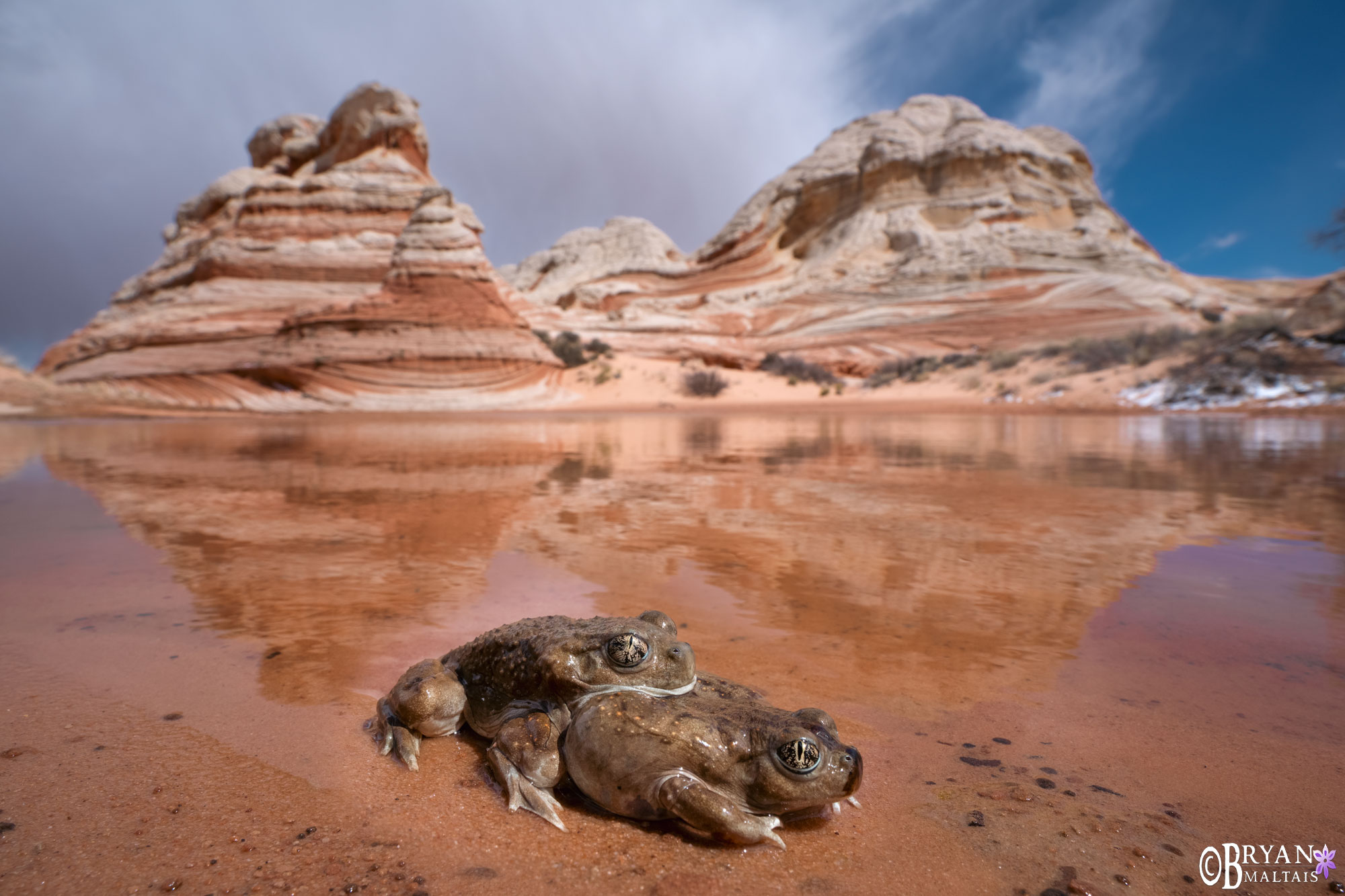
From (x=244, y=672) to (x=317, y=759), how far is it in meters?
0.85

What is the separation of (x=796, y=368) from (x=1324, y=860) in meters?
30.6

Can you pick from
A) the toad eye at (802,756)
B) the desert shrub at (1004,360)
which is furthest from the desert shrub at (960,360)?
the toad eye at (802,756)

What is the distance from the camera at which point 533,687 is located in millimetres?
2023

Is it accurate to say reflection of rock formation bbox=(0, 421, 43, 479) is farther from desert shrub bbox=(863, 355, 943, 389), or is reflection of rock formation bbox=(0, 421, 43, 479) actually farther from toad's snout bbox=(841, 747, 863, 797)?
desert shrub bbox=(863, 355, 943, 389)

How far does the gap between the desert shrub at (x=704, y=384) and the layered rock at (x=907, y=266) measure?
4624 millimetres

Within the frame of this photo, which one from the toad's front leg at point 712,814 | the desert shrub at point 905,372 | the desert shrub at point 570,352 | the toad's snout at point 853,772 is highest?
the desert shrub at point 570,352

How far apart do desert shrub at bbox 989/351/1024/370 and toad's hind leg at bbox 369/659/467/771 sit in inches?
1114

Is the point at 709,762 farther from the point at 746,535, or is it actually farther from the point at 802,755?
the point at 746,535

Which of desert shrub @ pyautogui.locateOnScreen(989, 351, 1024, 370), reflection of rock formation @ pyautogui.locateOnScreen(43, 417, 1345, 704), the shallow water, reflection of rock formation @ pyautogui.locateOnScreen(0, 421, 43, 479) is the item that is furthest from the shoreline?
the shallow water

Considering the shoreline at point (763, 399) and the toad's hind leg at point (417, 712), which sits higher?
the shoreline at point (763, 399)

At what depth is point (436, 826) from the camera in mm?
1721

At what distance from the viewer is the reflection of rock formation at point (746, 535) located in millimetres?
2932

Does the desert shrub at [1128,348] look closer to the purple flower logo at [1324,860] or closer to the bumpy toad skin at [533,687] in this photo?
Result: the purple flower logo at [1324,860]

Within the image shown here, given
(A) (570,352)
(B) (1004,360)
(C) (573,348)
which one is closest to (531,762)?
(B) (1004,360)
